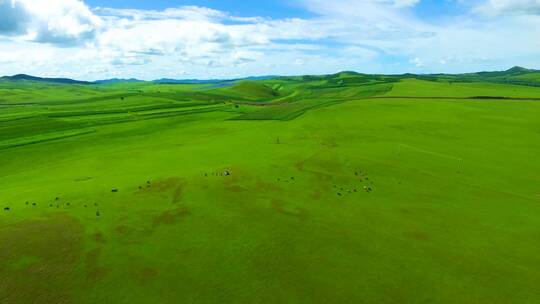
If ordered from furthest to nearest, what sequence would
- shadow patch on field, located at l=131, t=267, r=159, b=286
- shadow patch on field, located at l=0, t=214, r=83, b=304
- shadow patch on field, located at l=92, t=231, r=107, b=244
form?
shadow patch on field, located at l=92, t=231, r=107, b=244, shadow patch on field, located at l=131, t=267, r=159, b=286, shadow patch on field, located at l=0, t=214, r=83, b=304

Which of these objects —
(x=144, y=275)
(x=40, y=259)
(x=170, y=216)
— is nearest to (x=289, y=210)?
(x=170, y=216)

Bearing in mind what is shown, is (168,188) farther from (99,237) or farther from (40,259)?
(40,259)

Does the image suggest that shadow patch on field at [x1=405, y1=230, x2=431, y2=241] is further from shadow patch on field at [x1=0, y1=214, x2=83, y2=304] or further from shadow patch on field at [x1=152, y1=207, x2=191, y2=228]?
shadow patch on field at [x1=0, y1=214, x2=83, y2=304]

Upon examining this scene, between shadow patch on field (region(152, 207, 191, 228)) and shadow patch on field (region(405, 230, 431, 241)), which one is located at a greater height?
shadow patch on field (region(152, 207, 191, 228))

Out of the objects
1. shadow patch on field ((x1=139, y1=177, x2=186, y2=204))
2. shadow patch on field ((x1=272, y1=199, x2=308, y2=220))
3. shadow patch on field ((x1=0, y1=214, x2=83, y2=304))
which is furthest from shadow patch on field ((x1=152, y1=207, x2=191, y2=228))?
shadow patch on field ((x1=272, y1=199, x2=308, y2=220))

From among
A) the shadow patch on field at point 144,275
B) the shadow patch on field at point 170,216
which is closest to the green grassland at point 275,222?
the shadow patch on field at point 144,275

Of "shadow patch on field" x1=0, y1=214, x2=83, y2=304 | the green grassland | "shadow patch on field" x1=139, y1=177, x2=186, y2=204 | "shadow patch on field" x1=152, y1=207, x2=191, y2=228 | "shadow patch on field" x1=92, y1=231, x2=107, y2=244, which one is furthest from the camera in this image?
"shadow patch on field" x1=139, y1=177, x2=186, y2=204

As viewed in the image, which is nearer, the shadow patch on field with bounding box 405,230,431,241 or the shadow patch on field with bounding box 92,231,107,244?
the shadow patch on field with bounding box 92,231,107,244
